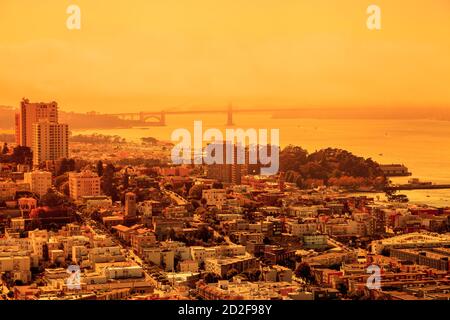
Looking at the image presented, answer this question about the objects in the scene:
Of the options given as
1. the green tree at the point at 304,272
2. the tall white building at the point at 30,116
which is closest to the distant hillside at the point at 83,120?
the tall white building at the point at 30,116

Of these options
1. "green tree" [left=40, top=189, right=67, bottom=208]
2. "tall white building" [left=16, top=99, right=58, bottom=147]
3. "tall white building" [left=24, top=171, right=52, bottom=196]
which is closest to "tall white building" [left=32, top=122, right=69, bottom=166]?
"tall white building" [left=16, top=99, right=58, bottom=147]

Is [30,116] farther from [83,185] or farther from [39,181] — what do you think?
[83,185]

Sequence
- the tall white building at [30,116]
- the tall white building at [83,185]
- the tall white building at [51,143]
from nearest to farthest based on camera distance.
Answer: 1. the tall white building at [30,116]
2. the tall white building at [83,185]
3. the tall white building at [51,143]

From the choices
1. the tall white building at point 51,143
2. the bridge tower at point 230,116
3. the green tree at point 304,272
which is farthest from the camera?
the tall white building at point 51,143

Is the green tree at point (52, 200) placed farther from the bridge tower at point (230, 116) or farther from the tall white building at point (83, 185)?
the bridge tower at point (230, 116)

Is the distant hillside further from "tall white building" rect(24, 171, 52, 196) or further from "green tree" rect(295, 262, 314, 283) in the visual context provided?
"green tree" rect(295, 262, 314, 283)

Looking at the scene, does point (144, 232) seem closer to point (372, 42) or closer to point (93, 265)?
point (93, 265)
